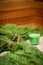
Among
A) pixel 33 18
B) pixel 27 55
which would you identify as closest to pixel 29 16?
pixel 33 18

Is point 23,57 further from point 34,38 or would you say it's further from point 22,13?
point 22,13

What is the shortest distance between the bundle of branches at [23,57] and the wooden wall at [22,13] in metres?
2.27

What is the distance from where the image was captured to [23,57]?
170 centimetres

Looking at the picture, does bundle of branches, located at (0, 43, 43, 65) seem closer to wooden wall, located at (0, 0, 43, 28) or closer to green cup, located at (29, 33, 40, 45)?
green cup, located at (29, 33, 40, 45)

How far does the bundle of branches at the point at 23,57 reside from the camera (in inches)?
→ 63.2

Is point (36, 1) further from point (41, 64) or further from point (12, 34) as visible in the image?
point (41, 64)

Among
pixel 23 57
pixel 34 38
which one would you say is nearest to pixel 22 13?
pixel 34 38

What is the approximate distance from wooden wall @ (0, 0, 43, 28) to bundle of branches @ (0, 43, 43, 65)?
7.43ft

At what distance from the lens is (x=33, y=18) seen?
14.9ft

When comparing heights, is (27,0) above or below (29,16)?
above

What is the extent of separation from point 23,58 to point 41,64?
0.19m

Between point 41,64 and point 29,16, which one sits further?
point 29,16

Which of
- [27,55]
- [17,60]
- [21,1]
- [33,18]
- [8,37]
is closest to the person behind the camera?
[17,60]

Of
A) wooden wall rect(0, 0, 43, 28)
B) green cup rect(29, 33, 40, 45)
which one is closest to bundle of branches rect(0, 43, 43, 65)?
green cup rect(29, 33, 40, 45)
